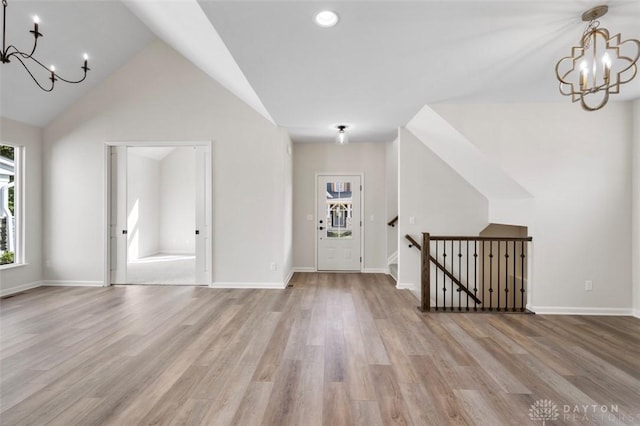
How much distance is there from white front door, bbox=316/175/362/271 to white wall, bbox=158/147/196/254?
4.66m

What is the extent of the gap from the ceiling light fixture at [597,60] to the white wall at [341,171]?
3.51m

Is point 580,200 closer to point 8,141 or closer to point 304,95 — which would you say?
point 304,95

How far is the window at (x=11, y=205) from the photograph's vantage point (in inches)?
195

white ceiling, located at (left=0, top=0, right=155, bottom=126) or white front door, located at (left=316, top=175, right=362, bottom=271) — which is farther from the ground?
white ceiling, located at (left=0, top=0, right=155, bottom=126)

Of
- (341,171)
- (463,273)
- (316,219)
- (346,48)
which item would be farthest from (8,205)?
(463,273)

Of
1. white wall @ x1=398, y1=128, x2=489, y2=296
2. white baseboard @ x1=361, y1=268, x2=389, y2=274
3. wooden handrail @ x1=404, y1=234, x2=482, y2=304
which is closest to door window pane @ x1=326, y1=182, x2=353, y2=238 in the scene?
white baseboard @ x1=361, y1=268, x2=389, y2=274

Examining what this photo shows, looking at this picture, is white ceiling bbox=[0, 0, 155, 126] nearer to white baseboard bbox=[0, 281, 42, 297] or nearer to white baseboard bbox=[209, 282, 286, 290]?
white baseboard bbox=[0, 281, 42, 297]

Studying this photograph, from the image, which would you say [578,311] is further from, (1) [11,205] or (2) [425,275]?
(1) [11,205]

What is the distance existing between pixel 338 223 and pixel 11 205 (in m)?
5.56

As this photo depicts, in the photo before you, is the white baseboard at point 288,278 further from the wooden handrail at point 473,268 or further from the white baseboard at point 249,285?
the wooden handrail at point 473,268

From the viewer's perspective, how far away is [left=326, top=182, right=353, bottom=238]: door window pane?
6641 millimetres

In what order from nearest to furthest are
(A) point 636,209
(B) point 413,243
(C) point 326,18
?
(C) point 326,18
(A) point 636,209
(B) point 413,243

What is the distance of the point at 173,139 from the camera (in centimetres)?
530

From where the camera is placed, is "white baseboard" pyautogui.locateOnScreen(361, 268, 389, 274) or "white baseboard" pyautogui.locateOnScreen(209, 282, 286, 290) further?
"white baseboard" pyautogui.locateOnScreen(361, 268, 389, 274)
